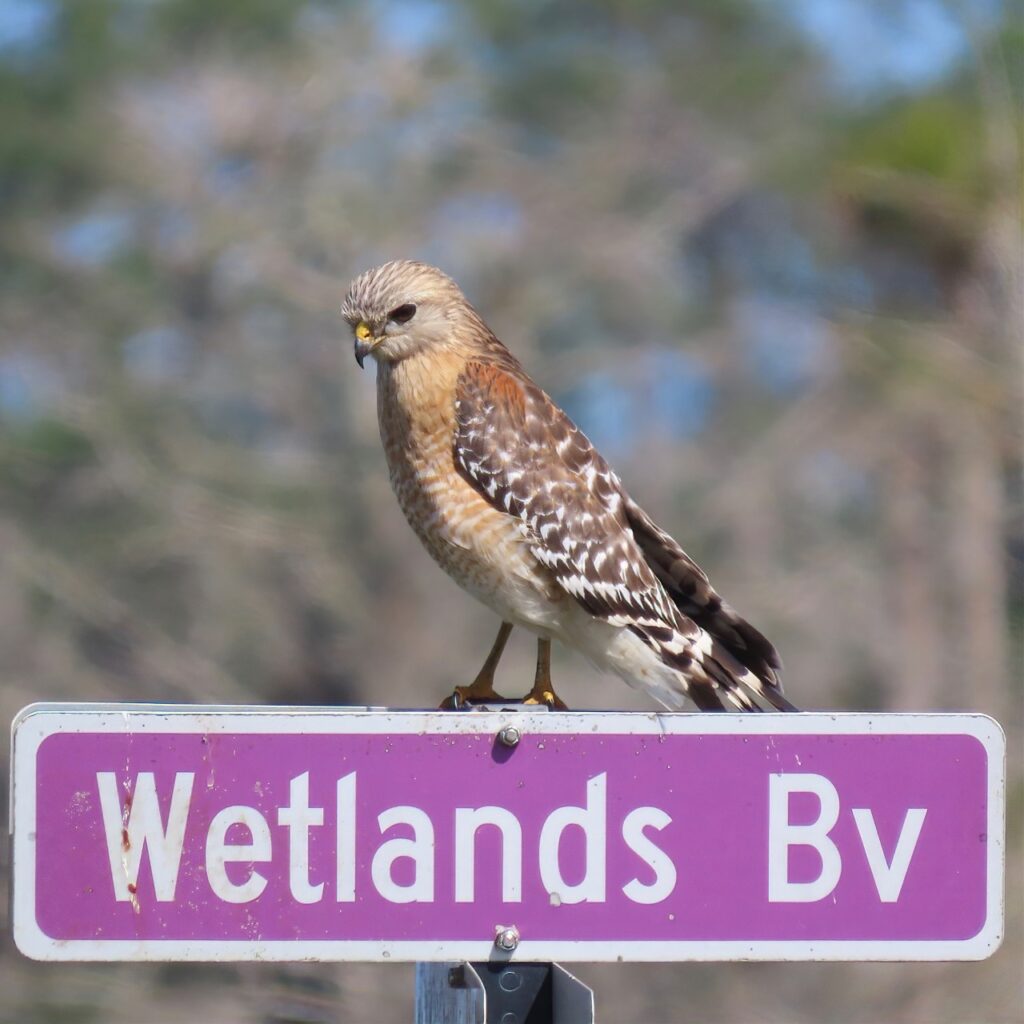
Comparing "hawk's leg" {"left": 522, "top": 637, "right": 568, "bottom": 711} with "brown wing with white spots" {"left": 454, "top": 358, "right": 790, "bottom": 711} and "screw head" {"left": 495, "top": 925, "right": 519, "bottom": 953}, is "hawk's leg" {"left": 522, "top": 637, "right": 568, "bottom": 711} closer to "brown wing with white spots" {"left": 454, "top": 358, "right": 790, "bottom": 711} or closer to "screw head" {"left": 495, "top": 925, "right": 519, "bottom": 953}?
"brown wing with white spots" {"left": 454, "top": 358, "right": 790, "bottom": 711}

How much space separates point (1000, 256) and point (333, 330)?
8112 mm

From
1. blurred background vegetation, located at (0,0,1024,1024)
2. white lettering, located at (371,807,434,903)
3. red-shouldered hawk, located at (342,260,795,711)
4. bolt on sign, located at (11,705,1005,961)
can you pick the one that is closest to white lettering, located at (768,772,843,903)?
bolt on sign, located at (11,705,1005,961)

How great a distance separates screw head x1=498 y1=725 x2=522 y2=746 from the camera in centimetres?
240

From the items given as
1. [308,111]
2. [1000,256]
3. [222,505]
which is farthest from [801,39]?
[1000,256]

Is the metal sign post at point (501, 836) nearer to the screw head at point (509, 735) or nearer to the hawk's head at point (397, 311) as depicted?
the screw head at point (509, 735)

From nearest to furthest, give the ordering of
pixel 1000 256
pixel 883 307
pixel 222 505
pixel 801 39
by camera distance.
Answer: pixel 1000 256 < pixel 883 307 < pixel 222 505 < pixel 801 39

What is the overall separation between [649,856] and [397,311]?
181 centimetres

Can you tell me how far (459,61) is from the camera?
55.7ft

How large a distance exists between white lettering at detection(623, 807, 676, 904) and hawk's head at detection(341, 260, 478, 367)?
1.68 metres

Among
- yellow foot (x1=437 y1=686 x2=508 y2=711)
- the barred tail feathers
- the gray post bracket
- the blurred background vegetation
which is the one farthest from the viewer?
the blurred background vegetation

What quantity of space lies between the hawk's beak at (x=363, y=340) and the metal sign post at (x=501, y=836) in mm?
1568

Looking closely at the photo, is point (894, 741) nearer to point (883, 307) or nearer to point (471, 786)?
point (471, 786)

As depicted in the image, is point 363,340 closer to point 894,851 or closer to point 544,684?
point 544,684

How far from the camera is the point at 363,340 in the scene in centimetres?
387
